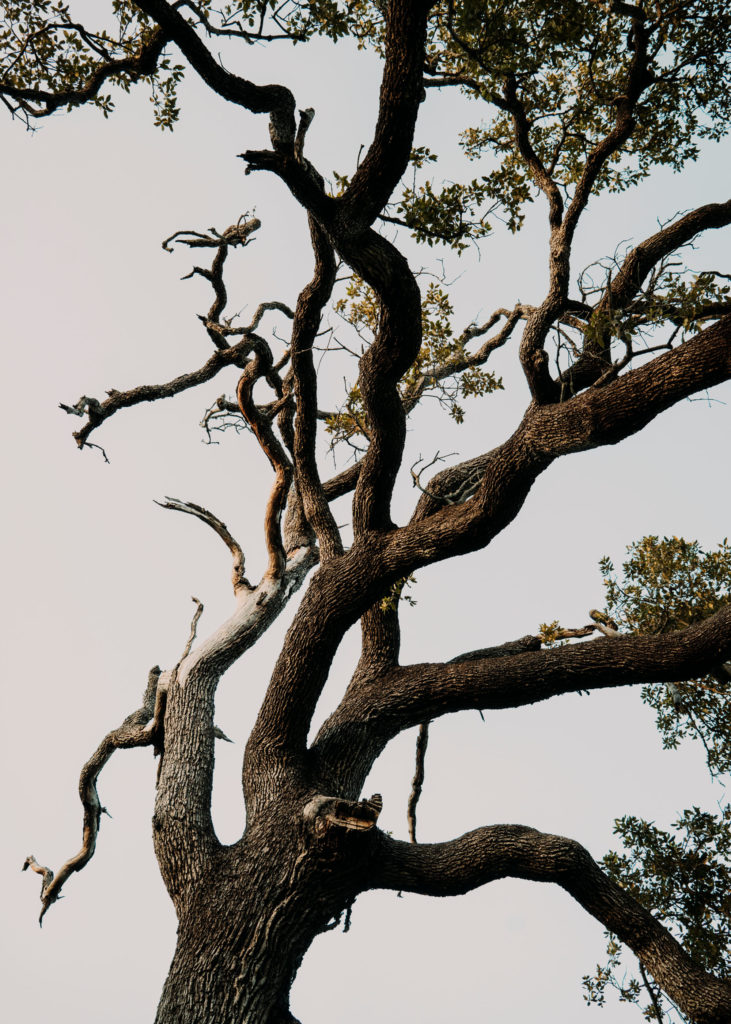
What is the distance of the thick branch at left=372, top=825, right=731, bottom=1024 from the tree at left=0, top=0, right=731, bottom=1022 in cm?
2

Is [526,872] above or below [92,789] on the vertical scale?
below

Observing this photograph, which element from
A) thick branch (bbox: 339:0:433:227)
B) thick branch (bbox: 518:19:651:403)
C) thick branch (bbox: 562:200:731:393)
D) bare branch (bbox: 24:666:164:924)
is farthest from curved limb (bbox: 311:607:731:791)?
thick branch (bbox: 339:0:433:227)

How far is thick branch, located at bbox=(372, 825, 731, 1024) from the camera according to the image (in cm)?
505

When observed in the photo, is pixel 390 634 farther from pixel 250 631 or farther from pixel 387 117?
pixel 387 117

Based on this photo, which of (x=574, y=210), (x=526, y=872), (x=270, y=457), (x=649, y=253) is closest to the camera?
(x=526, y=872)

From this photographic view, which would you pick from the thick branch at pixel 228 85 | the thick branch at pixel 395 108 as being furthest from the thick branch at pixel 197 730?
the thick branch at pixel 228 85

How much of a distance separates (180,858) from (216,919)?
2.00 ft

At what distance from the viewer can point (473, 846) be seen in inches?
205

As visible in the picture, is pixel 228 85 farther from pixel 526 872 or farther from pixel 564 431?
pixel 526 872

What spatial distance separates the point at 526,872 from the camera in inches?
204

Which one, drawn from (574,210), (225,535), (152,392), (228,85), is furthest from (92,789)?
(574,210)

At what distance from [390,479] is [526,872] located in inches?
125

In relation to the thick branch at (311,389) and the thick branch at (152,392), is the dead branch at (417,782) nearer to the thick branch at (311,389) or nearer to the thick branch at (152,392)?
the thick branch at (311,389)

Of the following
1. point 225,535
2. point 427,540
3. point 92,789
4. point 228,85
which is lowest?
point 92,789
